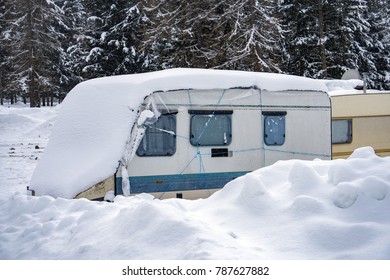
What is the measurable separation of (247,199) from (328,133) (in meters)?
5.22

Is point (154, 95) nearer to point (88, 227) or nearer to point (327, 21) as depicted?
point (88, 227)

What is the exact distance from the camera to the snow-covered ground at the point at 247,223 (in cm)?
390

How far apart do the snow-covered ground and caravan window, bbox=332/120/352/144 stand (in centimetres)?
514

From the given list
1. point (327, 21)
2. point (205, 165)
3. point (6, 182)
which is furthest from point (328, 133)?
point (327, 21)

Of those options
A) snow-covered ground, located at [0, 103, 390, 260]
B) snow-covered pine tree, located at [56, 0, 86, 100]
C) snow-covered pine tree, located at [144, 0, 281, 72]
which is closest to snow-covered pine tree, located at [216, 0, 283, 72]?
snow-covered pine tree, located at [144, 0, 281, 72]

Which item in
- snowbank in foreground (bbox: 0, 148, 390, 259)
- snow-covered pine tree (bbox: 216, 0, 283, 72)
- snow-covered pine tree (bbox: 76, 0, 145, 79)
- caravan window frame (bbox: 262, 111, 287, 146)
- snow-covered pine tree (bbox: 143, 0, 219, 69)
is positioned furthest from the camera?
snow-covered pine tree (bbox: 76, 0, 145, 79)

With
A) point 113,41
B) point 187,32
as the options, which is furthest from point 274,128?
point 113,41

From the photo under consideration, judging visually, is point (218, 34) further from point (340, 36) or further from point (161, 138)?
point (161, 138)

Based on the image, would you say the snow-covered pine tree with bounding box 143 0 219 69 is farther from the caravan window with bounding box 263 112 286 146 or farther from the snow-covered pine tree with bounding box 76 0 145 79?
the caravan window with bounding box 263 112 286 146

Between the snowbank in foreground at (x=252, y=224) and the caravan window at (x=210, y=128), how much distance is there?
2471 millimetres

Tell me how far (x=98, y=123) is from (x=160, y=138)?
117cm

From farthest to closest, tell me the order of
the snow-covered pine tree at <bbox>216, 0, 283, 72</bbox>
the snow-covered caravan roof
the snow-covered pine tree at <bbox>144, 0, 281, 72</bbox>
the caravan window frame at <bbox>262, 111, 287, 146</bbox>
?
the snow-covered pine tree at <bbox>144, 0, 281, 72</bbox>
the snow-covered pine tree at <bbox>216, 0, 283, 72</bbox>
the caravan window frame at <bbox>262, 111, 287, 146</bbox>
the snow-covered caravan roof

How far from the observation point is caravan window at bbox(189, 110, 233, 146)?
814 cm

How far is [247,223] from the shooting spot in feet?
15.1
